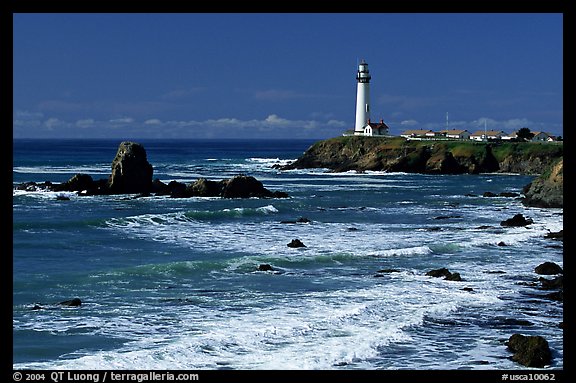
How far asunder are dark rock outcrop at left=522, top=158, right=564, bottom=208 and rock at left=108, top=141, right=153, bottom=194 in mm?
28706

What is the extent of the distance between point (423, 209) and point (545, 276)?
2476 cm

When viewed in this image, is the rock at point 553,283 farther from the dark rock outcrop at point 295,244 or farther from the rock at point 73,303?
the rock at point 73,303

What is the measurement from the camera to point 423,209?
46.8 meters

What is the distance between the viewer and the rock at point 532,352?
1286 cm

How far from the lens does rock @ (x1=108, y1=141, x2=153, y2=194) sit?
180ft

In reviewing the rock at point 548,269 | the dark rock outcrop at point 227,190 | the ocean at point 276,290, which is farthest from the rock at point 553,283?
the dark rock outcrop at point 227,190

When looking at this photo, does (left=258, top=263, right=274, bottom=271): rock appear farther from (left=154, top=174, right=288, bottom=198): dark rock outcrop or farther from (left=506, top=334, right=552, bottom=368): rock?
(left=154, top=174, right=288, bottom=198): dark rock outcrop

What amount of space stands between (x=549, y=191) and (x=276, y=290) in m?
31.9

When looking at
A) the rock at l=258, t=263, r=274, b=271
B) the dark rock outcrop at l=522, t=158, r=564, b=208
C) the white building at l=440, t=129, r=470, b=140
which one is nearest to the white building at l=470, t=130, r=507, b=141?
the white building at l=440, t=129, r=470, b=140

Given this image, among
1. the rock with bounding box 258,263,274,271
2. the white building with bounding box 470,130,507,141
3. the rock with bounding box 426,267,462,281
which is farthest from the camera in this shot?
the white building with bounding box 470,130,507,141

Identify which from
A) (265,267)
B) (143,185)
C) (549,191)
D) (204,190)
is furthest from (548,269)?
(143,185)

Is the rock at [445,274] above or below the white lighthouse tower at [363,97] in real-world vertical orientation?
below

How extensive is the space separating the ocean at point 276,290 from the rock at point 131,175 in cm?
1131
